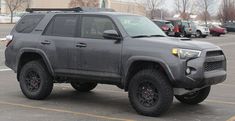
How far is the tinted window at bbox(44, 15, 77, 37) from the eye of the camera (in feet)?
30.6

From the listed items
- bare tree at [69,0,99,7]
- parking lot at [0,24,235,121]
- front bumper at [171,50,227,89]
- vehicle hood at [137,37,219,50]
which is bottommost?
parking lot at [0,24,235,121]

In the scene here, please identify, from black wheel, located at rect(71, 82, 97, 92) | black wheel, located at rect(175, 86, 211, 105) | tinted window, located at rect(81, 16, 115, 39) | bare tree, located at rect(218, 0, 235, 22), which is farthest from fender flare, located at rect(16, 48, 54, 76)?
bare tree, located at rect(218, 0, 235, 22)

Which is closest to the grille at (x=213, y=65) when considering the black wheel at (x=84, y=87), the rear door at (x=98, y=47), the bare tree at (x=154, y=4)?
the rear door at (x=98, y=47)

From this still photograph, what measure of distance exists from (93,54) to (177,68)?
1.75 metres

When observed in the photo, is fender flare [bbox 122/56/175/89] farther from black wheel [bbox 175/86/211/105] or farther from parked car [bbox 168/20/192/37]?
parked car [bbox 168/20/192/37]

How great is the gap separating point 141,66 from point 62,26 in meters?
2.02

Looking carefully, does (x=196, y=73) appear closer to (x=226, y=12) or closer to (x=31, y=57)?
(x=31, y=57)

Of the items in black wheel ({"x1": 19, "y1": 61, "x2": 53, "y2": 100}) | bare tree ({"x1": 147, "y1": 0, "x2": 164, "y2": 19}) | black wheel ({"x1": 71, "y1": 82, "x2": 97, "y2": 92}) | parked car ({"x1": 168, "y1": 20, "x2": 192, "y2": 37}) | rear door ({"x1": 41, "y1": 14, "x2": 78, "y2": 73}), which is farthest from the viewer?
bare tree ({"x1": 147, "y1": 0, "x2": 164, "y2": 19})

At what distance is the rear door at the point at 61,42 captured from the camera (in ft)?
30.0

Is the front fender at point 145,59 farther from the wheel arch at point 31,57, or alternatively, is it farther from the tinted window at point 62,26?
the wheel arch at point 31,57

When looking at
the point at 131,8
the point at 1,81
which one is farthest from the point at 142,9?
the point at 1,81

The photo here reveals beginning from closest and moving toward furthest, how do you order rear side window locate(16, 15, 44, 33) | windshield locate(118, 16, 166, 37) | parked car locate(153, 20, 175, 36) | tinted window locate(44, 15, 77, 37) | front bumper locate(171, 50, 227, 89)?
A: front bumper locate(171, 50, 227, 89) → windshield locate(118, 16, 166, 37) → tinted window locate(44, 15, 77, 37) → rear side window locate(16, 15, 44, 33) → parked car locate(153, 20, 175, 36)

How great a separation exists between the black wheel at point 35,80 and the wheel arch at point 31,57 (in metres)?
0.14

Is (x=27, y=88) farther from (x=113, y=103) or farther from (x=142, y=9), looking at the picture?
(x=142, y=9)
